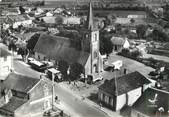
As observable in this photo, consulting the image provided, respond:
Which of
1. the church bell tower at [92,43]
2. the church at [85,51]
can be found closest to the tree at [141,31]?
the church at [85,51]

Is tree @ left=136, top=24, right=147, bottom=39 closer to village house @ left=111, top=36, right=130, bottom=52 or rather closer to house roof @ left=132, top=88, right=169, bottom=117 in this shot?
village house @ left=111, top=36, right=130, bottom=52

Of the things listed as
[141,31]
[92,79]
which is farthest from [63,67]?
[141,31]

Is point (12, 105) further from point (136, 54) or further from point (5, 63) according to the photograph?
point (136, 54)

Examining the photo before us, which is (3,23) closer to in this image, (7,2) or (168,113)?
(7,2)

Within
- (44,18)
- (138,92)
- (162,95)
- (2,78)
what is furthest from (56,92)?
(44,18)

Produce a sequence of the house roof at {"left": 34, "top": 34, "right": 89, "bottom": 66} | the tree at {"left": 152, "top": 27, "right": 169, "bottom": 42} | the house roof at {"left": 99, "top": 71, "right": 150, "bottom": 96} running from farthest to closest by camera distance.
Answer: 1. the tree at {"left": 152, "top": 27, "right": 169, "bottom": 42}
2. the house roof at {"left": 34, "top": 34, "right": 89, "bottom": 66}
3. the house roof at {"left": 99, "top": 71, "right": 150, "bottom": 96}

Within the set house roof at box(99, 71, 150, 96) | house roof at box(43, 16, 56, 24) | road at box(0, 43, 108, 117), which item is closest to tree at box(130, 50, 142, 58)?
house roof at box(99, 71, 150, 96)

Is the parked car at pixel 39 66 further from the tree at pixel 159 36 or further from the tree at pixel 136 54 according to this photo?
the tree at pixel 159 36
